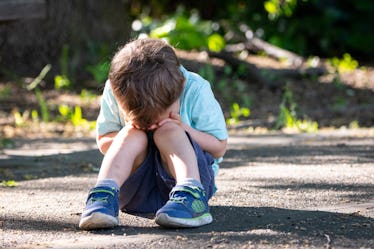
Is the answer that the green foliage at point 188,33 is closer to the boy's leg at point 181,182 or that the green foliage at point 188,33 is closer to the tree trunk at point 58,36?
the tree trunk at point 58,36

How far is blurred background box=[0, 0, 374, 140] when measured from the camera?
8711 mm

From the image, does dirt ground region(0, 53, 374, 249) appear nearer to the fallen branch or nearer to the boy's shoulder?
the boy's shoulder

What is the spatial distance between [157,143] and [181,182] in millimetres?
212

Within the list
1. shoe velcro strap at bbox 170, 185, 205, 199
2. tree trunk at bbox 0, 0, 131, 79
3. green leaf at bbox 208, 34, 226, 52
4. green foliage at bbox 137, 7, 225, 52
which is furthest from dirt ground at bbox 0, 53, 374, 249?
green leaf at bbox 208, 34, 226, 52

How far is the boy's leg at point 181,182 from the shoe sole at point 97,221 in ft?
0.61

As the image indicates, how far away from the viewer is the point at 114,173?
3.50 meters

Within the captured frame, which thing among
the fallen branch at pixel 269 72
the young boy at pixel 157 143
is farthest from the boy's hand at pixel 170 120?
the fallen branch at pixel 269 72

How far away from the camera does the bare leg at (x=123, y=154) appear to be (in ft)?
11.5

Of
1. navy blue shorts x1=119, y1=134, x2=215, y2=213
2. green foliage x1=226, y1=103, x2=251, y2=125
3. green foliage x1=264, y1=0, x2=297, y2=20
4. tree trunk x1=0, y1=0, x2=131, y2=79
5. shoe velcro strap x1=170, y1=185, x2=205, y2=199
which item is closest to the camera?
shoe velcro strap x1=170, y1=185, x2=205, y2=199

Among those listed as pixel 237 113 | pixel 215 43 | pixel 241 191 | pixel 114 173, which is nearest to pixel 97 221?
pixel 114 173

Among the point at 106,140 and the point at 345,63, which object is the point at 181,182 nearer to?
the point at 106,140

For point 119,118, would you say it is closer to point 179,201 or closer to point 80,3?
point 179,201

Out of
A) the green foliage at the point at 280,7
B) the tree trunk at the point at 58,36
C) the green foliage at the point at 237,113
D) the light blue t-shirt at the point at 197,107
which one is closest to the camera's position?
the light blue t-shirt at the point at 197,107

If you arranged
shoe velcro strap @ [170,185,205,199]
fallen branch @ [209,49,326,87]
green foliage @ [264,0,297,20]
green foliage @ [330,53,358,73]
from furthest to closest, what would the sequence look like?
green foliage @ [264,0,297,20], green foliage @ [330,53,358,73], fallen branch @ [209,49,326,87], shoe velcro strap @ [170,185,205,199]
